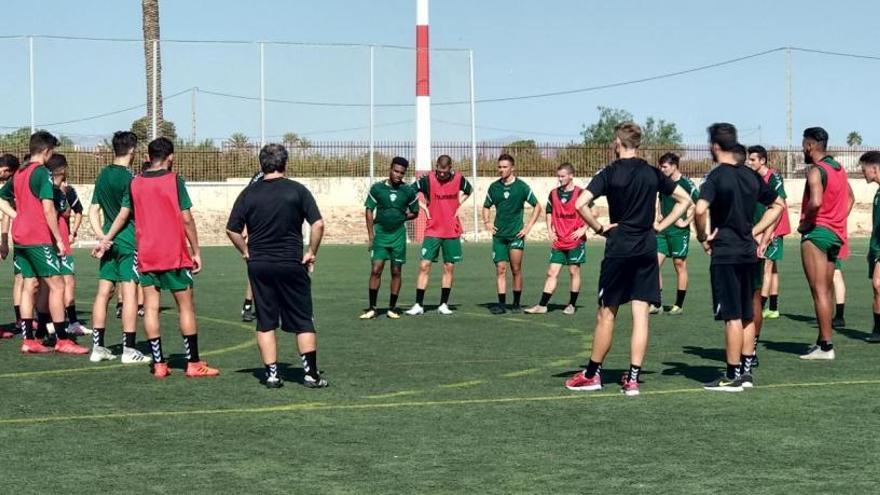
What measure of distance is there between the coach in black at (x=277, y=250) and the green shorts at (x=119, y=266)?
203 centimetres

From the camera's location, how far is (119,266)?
12883 mm

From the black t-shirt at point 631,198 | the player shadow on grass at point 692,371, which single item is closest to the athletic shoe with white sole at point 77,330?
the player shadow on grass at point 692,371

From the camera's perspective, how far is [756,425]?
9.14m

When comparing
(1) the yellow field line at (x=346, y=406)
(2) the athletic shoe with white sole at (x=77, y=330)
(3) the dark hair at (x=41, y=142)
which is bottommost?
(2) the athletic shoe with white sole at (x=77, y=330)

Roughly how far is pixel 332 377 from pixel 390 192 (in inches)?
A: 228

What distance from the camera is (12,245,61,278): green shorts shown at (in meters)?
13.3

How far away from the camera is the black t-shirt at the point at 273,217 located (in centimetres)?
1070

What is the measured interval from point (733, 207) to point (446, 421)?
300 cm

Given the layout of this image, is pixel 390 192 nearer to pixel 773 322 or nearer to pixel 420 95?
pixel 773 322

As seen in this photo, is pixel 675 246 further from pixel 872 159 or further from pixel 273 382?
pixel 273 382

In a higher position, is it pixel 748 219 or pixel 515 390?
pixel 748 219

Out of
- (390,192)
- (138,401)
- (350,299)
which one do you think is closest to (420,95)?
(350,299)

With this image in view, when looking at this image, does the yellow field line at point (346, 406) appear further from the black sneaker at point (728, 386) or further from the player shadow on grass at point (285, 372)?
the player shadow on grass at point (285, 372)

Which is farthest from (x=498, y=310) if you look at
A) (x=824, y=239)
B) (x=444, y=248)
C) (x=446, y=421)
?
(x=446, y=421)
